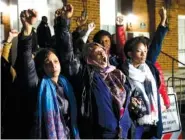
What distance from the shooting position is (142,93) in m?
4.04

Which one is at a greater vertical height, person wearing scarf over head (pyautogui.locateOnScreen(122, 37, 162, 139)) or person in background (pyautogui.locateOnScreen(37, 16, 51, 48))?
person in background (pyautogui.locateOnScreen(37, 16, 51, 48))

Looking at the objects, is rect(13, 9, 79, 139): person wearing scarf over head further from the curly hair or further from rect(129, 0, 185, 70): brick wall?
rect(129, 0, 185, 70): brick wall

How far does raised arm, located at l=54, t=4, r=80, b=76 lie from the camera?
11.5ft

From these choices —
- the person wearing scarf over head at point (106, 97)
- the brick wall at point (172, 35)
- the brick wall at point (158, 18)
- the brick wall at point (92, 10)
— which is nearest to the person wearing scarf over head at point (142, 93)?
the person wearing scarf over head at point (106, 97)

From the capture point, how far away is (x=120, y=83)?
12.4ft

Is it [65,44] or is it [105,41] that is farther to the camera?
[105,41]

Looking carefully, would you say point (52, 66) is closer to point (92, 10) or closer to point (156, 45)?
point (156, 45)

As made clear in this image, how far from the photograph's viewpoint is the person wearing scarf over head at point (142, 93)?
157 inches

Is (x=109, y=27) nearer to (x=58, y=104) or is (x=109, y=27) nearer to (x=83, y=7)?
(x=83, y=7)

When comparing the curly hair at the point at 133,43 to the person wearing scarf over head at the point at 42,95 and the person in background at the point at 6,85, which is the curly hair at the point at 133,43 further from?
the person in background at the point at 6,85

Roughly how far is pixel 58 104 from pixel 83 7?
5514 millimetres

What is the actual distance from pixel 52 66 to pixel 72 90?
1.03 ft

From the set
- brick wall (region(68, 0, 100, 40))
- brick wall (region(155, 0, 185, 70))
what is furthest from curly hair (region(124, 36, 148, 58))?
brick wall (region(155, 0, 185, 70))

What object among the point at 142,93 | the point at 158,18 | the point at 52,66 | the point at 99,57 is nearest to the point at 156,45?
the point at 142,93
